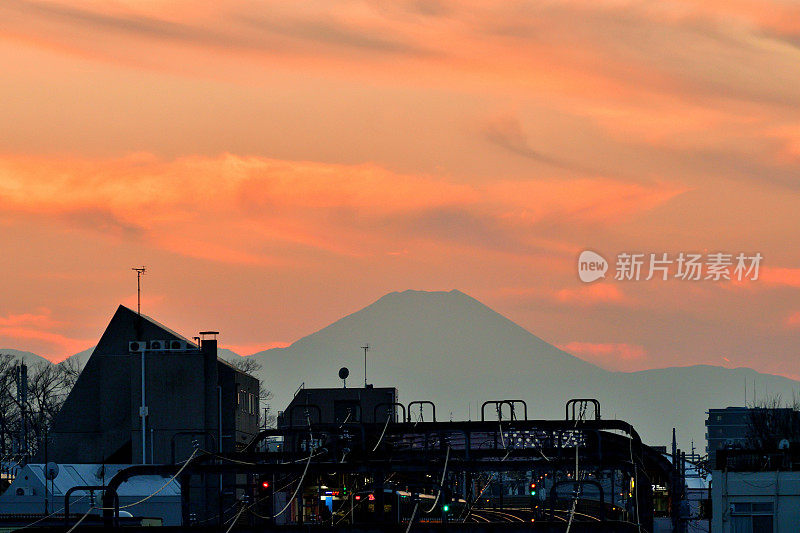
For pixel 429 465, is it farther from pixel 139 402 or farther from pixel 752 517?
pixel 139 402

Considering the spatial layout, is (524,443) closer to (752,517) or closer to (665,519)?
(752,517)

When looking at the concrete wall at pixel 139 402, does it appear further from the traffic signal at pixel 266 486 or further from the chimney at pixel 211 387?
the traffic signal at pixel 266 486

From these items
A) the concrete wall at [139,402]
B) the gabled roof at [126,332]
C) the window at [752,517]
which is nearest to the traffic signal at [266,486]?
the window at [752,517]

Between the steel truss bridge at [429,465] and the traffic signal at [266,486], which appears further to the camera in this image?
the traffic signal at [266,486]

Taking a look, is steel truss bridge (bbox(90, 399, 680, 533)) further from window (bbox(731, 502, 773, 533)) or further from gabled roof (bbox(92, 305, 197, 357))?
gabled roof (bbox(92, 305, 197, 357))

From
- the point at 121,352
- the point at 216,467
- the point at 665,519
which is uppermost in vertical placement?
the point at 121,352

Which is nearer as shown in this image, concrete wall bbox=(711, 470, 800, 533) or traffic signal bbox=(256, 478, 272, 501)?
traffic signal bbox=(256, 478, 272, 501)

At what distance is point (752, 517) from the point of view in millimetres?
57125

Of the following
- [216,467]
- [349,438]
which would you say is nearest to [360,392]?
[349,438]

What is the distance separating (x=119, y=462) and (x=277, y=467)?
5560 cm

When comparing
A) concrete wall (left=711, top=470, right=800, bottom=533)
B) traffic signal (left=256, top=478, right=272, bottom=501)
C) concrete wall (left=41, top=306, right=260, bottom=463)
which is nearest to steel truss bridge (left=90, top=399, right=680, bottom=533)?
traffic signal (left=256, top=478, right=272, bottom=501)

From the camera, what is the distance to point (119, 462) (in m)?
97.5

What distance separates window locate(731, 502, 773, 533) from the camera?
2238 inches

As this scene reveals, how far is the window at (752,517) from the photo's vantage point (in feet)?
186
